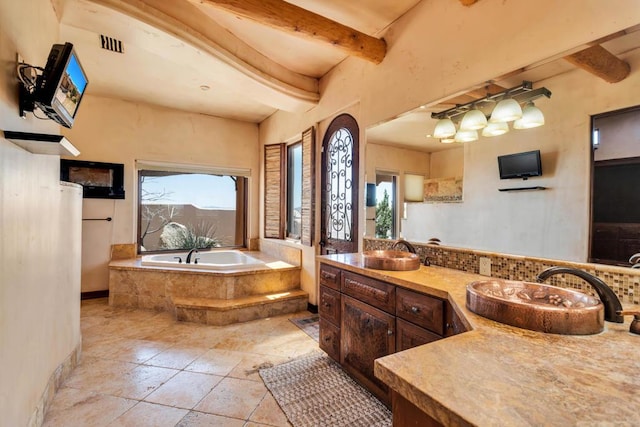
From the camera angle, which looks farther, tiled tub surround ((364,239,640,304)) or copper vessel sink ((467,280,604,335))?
tiled tub surround ((364,239,640,304))

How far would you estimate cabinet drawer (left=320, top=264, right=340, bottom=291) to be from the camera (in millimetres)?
2180

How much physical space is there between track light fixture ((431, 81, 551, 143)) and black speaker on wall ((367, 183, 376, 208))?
74 cm

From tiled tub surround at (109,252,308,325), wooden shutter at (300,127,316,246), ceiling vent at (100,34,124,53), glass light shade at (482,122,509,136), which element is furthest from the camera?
wooden shutter at (300,127,316,246)

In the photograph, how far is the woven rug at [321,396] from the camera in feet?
5.63

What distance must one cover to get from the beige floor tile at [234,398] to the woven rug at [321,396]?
0.36ft

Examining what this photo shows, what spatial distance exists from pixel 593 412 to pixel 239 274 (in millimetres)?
3260

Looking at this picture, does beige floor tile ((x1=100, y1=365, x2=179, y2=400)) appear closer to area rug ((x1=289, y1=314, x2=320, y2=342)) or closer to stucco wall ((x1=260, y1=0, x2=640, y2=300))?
area rug ((x1=289, y1=314, x2=320, y2=342))

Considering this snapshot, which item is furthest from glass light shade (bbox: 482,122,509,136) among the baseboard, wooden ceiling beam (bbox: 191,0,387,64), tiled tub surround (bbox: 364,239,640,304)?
the baseboard

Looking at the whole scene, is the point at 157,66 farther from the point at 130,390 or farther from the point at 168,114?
the point at 130,390

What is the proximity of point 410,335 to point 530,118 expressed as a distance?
133 cm

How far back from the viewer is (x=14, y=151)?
1286 millimetres

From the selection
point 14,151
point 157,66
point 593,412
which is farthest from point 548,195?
point 157,66

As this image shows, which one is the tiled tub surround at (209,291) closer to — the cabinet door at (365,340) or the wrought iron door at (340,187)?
the wrought iron door at (340,187)

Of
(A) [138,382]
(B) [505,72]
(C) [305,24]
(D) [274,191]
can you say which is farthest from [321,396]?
(D) [274,191]
